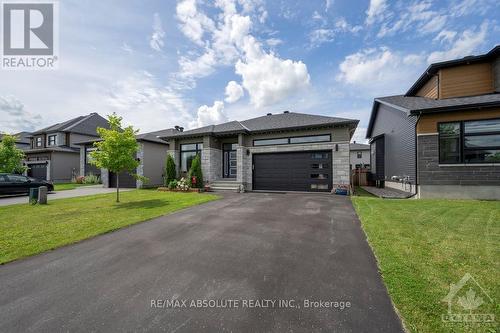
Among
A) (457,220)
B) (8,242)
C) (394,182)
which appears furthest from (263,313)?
(394,182)

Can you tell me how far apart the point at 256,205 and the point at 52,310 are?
6.87 metres

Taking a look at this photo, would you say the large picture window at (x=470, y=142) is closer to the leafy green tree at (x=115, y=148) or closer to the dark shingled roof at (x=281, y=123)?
the dark shingled roof at (x=281, y=123)

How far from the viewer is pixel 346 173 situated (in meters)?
12.1

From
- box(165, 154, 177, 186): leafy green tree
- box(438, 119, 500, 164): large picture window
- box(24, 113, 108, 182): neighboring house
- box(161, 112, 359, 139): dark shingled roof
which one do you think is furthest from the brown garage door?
box(24, 113, 108, 182): neighboring house

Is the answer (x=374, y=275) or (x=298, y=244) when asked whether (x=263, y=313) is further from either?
(x=298, y=244)

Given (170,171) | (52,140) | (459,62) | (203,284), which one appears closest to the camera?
(203,284)

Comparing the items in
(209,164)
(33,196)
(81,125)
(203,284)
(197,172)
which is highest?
(81,125)

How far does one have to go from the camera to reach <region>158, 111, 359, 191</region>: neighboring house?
12.5 m

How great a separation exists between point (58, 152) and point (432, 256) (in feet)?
103

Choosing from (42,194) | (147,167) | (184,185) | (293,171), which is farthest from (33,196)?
(293,171)

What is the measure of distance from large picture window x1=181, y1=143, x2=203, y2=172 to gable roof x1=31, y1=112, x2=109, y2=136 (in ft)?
60.9

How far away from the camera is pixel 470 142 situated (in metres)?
9.34

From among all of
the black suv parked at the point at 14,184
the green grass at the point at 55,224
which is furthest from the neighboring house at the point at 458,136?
the black suv parked at the point at 14,184

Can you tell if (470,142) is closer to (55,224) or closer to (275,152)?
(275,152)
